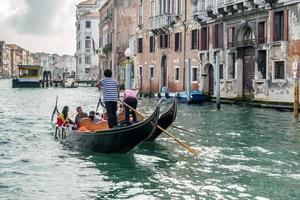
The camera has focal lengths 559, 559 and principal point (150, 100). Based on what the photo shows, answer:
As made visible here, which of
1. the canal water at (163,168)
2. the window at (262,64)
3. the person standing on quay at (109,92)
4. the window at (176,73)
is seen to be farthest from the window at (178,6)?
the person standing on quay at (109,92)

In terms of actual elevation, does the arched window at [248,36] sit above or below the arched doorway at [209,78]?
above

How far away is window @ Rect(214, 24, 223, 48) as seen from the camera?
906 inches

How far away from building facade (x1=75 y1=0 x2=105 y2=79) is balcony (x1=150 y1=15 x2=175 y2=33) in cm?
3452

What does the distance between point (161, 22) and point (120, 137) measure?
66.0ft

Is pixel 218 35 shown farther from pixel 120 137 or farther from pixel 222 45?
pixel 120 137

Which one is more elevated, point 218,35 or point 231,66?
point 218,35

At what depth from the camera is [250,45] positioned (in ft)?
67.6

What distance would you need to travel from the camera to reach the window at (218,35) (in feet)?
75.5

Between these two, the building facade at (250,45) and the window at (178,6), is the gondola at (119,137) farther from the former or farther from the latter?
the window at (178,6)

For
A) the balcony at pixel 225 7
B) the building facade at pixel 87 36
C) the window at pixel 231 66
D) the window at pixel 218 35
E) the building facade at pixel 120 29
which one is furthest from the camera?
the building facade at pixel 87 36

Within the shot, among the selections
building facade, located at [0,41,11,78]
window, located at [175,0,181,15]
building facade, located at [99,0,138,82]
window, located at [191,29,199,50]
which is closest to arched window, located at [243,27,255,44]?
window, located at [191,29,199,50]

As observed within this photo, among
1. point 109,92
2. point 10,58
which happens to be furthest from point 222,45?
point 10,58

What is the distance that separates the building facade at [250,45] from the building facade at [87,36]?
4021cm

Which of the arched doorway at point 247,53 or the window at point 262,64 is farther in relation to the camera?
the arched doorway at point 247,53
